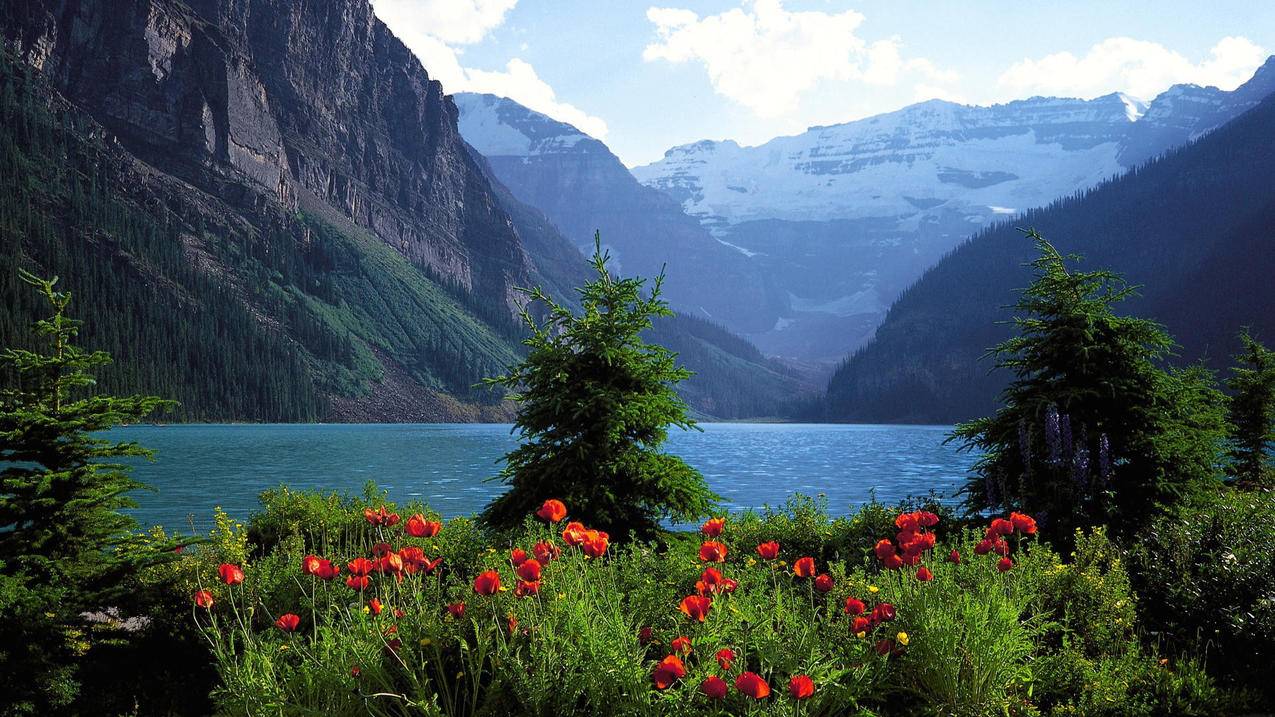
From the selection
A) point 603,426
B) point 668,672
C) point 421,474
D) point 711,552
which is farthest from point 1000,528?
point 421,474

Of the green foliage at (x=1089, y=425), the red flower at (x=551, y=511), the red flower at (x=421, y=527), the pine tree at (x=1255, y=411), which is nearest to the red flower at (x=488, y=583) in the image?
the red flower at (x=551, y=511)

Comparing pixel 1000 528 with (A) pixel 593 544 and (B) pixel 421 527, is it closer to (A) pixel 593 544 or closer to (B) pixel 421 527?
(A) pixel 593 544

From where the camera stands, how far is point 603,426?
1309 centimetres

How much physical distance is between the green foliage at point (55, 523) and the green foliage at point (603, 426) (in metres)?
5.64

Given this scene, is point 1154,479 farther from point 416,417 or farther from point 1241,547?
point 416,417

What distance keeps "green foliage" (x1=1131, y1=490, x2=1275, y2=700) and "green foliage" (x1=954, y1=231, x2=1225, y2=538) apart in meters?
1.94

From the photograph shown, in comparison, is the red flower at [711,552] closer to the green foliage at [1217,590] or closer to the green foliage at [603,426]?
the green foliage at [1217,590]

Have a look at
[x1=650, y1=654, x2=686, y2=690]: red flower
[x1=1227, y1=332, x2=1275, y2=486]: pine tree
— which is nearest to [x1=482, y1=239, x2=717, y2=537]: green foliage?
[x1=650, y1=654, x2=686, y2=690]: red flower

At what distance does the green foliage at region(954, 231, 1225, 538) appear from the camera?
12078 millimetres

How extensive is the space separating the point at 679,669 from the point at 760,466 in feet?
227

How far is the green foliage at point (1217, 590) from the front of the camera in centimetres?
722

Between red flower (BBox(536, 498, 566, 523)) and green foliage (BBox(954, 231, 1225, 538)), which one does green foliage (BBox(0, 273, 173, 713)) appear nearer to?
red flower (BBox(536, 498, 566, 523))

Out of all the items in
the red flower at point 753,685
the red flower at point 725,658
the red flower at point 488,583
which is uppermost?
the red flower at point 488,583

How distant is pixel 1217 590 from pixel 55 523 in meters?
12.8
